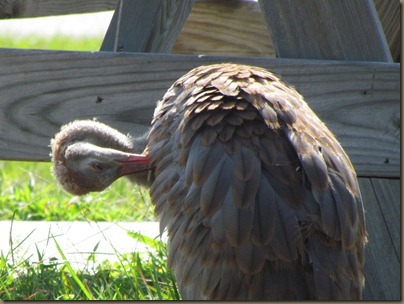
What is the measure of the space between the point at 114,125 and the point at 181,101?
460 millimetres

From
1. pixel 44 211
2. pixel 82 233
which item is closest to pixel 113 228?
pixel 82 233

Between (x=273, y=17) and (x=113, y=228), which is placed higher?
(x=273, y=17)

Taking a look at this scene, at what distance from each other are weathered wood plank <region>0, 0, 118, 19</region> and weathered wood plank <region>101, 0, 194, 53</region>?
0.63m

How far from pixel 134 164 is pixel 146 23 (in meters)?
0.75

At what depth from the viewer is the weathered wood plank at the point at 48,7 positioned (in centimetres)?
478

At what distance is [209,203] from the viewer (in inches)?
146

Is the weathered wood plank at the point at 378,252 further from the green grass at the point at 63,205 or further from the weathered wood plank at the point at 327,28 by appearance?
the green grass at the point at 63,205

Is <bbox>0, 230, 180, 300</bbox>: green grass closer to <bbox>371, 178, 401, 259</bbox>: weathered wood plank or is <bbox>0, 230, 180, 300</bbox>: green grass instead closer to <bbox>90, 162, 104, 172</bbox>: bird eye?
<bbox>90, 162, 104, 172</bbox>: bird eye

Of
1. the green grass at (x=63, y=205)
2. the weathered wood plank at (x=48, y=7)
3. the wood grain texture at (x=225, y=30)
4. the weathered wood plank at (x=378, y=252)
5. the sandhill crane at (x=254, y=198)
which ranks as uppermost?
the weathered wood plank at (x=48, y=7)

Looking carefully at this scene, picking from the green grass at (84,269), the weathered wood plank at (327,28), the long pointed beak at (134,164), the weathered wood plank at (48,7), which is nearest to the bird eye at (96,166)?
the long pointed beak at (134,164)

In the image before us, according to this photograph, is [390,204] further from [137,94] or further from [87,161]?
[87,161]

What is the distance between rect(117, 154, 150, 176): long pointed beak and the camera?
460cm

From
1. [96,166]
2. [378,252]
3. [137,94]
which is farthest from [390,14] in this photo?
[96,166]

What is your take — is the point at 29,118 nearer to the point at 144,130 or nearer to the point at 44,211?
the point at 144,130
